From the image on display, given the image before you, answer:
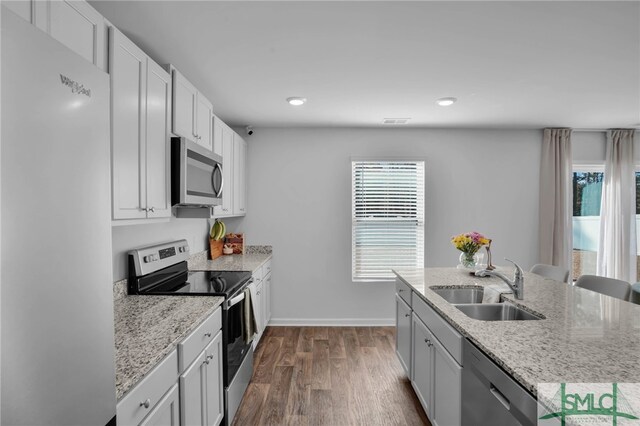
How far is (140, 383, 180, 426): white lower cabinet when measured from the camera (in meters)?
1.25

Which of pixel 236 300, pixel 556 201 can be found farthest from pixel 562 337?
pixel 556 201

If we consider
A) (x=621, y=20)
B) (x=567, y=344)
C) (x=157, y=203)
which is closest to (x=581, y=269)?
(x=621, y=20)

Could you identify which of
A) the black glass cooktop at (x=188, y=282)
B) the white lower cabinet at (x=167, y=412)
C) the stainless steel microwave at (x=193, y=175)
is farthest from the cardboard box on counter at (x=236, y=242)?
the white lower cabinet at (x=167, y=412)

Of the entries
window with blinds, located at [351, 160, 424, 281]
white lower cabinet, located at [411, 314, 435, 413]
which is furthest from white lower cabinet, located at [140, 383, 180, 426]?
window with blinds, located at [351, 160, 424, 281]

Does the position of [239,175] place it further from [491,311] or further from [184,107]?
[491,311]

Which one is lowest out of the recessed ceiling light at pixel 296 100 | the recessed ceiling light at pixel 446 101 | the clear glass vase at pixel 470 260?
the clear glass vase at pixel 470 260

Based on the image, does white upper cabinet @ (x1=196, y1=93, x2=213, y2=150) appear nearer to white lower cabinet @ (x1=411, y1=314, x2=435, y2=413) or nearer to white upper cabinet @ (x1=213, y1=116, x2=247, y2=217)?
white upper cabinet @ (x1=213, y1=116, x2=247, y2=217)

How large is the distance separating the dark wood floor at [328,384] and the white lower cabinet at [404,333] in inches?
8.9

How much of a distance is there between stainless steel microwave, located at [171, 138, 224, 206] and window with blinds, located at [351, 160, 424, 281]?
2080 mm

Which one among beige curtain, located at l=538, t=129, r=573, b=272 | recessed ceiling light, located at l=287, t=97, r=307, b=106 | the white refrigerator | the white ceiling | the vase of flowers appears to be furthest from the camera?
beige curtain, located at l=538, t=129, r=573, b=272

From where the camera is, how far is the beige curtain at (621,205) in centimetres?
429

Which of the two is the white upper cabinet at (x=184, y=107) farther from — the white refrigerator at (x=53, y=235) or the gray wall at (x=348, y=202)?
the gray wall at (x=348, y=202)

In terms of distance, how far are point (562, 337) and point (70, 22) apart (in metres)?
2.29

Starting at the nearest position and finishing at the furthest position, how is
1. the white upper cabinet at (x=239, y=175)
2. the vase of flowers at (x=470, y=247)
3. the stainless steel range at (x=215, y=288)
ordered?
the stainless steel range at (x=215, y=288) → the vase of flowers at (x=470, y=247) → the white upper cabinet at (x=239, y=175)
